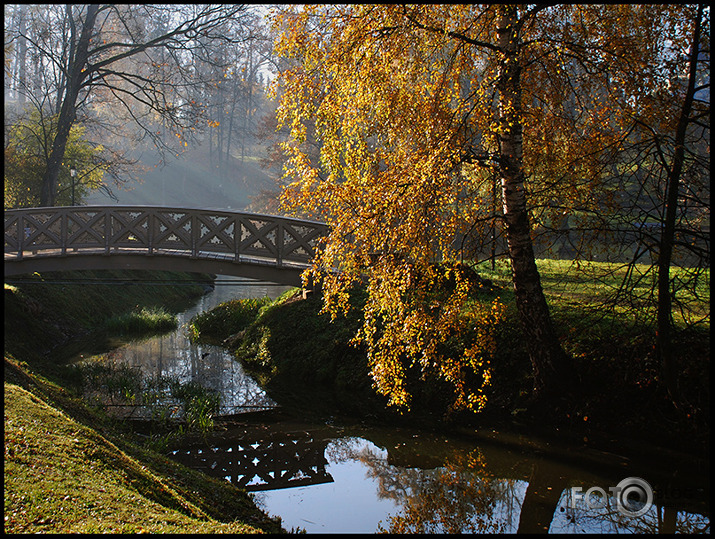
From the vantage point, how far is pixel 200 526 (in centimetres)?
449

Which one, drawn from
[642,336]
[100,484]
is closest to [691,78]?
[642,336]

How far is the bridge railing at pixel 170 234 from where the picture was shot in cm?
1245

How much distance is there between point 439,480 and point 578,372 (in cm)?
266

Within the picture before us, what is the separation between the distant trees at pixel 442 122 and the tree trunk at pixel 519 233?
20 mm

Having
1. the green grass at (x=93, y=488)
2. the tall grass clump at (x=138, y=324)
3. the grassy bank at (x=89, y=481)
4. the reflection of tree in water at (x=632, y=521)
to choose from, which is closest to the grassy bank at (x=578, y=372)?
the reflection of tree in water at (x=632, y=521)

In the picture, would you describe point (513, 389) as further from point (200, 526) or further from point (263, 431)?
point (200, 526)

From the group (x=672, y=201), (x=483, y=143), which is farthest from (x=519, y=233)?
(x=672, y=201)

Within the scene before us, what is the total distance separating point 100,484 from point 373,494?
309 cm

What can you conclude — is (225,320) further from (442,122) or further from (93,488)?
(93,488)

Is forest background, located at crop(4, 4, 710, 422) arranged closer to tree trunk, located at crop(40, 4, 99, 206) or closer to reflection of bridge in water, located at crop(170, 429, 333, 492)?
reflection of bridge in water, located at crop(170, 429, 333, 492)

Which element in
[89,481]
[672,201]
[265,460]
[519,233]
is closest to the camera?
[89,481]

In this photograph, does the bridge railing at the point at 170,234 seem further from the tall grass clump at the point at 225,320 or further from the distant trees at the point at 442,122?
the distant trees at the point at 442,122

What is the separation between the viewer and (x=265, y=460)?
25.6 feet

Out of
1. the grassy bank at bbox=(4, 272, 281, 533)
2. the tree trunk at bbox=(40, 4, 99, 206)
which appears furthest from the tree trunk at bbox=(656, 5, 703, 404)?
the tree trunk at bbox=(40, 4, 99, 206)
